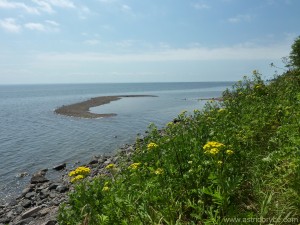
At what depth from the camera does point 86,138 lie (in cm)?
2872

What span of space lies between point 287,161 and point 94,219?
11.8 ft

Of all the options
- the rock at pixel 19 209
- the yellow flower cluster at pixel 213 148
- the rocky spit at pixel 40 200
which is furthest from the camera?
the rock at pixel 19 209

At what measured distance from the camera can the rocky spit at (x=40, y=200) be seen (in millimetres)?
11484

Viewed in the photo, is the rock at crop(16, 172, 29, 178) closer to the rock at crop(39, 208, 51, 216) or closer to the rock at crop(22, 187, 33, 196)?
the rock at crop(22, 187, 33, 196)

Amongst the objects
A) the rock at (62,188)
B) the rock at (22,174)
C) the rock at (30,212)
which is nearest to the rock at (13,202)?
the rock at (30,212)

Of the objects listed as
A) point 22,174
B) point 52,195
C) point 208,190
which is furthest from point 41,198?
point 208,190

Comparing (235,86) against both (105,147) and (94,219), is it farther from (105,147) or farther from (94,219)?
(105,147)

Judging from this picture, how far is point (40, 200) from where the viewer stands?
14.2 metres

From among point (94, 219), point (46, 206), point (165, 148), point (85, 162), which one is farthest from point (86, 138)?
point (94, 219)

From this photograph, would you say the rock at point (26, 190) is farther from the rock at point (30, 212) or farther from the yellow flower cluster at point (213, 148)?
the yellow flower cluster at point (213, 148)

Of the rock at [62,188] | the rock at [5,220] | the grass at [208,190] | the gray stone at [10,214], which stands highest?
the grass at [208,190]

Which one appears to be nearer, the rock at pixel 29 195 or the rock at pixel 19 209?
the rock at pixel 19 209

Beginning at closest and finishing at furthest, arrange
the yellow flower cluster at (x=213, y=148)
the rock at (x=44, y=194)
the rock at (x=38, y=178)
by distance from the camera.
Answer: the yellow flower cluster at (x=213, y=148) → the rock at (x=44, y=194) → the rock at (x=38, y=178)

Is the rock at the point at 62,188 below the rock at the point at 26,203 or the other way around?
the other way around
